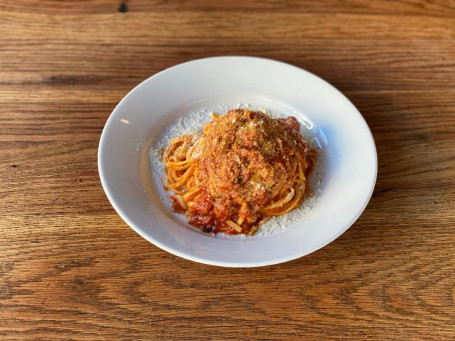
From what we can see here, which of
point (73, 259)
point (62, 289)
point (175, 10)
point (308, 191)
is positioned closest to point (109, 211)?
point (73, 259)

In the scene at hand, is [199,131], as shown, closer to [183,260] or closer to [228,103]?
[228,103]

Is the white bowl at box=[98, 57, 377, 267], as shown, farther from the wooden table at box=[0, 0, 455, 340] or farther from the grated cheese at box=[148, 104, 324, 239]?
the wooden table at box=[0, 0, 455, 340]

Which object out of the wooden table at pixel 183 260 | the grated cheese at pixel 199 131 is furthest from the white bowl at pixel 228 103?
the wooden table at pixel 183 260

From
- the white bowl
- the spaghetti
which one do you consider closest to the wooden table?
the white bowl

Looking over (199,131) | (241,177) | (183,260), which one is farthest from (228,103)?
(183,260)

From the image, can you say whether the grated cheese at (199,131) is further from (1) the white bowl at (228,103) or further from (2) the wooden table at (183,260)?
(2) the wooden table at (183,260)
